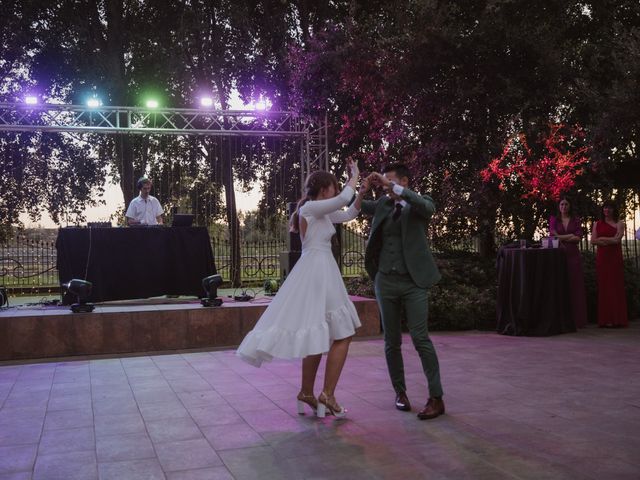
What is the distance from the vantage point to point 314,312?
4414mm

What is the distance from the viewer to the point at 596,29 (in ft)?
42.6

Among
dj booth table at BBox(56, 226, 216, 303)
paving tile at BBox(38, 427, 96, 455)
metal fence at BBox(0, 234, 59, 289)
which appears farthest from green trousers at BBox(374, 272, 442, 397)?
metal fence at BBox(0, 234, 59, 289)

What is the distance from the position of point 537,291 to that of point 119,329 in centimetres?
519

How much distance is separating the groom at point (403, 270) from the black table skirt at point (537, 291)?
13.3ft

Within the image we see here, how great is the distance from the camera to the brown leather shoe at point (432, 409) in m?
4.42

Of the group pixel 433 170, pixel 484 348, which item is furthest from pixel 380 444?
pixel 433 170

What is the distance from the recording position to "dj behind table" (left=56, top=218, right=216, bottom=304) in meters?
8.73

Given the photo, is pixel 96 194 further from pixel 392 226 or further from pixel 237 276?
pixel 392 226

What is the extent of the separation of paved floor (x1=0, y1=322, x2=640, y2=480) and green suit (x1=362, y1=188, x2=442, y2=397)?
0.40 m

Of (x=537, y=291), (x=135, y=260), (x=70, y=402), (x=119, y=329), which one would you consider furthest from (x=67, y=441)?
(x=537, y=291)

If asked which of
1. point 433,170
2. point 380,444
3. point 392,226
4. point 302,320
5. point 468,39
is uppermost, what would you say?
point 468,39

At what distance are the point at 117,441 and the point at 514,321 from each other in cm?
580

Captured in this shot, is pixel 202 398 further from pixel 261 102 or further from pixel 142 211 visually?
pixel 261 102

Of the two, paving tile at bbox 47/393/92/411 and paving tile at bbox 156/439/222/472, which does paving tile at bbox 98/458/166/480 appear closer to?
paving tile at bbox 156/439/222/472
